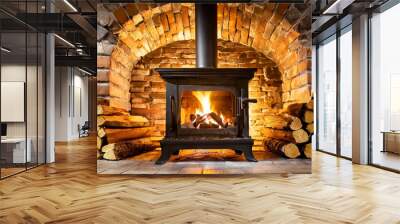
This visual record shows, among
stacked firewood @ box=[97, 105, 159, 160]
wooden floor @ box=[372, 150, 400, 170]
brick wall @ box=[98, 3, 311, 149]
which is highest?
brick wall @ box=[98, 3, 311, 149]

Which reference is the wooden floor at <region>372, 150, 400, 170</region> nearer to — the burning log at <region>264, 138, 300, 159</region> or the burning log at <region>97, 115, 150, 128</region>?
the burning log at <region>264, 138, 300, 159</region>

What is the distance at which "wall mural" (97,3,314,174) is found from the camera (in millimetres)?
4277

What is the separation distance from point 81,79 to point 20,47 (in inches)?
355

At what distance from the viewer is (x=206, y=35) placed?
15.0ft

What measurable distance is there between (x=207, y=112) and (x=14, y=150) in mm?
2583

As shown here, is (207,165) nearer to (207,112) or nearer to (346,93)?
(207,112)

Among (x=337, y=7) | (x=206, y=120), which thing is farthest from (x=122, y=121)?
(x=337, y=7)

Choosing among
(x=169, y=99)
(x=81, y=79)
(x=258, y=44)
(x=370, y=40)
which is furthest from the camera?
(x=81, y=79)

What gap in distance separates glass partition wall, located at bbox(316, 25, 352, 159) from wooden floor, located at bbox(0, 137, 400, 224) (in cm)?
185

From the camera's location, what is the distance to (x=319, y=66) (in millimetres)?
6980

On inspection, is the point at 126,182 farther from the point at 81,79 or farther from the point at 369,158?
the point at 81,79

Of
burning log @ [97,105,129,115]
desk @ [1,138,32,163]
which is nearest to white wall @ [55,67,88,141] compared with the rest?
desk @ [1,138,32,163]

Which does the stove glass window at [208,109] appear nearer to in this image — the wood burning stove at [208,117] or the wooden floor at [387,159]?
the wood burning stove at [208,117]

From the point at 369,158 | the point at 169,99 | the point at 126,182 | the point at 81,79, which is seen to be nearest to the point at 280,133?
the point at 369,158
